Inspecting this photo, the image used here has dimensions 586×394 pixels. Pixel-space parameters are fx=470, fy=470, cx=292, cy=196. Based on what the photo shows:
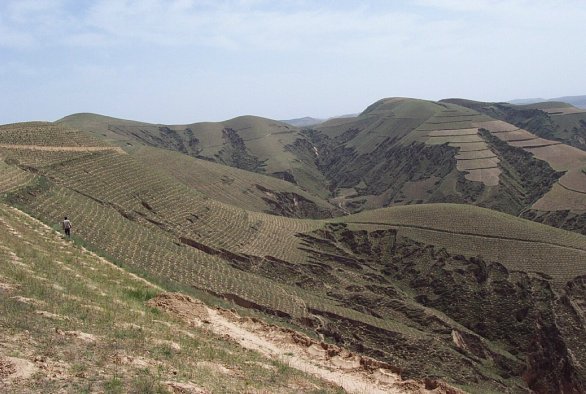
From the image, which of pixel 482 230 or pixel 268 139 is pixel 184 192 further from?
pixel 268 139

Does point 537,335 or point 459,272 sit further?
point 459,272

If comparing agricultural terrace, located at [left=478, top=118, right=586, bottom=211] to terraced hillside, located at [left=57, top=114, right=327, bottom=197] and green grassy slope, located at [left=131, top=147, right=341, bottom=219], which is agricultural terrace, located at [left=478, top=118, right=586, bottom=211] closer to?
green grassy slope, located at [left=131, top=147, right=341, bottom=219]

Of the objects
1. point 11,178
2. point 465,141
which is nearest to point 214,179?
point 11,178

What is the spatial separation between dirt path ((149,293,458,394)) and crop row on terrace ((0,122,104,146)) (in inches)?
1534

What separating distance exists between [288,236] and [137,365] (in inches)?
1658

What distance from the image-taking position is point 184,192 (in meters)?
55.0

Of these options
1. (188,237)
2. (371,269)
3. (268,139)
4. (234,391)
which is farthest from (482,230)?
(268,139)

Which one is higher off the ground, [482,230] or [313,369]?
[313,369]

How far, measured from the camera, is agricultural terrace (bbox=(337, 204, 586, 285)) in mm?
48469

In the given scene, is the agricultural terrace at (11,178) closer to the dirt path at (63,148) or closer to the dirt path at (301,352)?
the dirt path at (63,148)

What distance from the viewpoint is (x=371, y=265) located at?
52031 mm

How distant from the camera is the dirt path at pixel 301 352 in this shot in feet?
52.3

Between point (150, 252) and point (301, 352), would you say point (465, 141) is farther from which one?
point (301, 352)

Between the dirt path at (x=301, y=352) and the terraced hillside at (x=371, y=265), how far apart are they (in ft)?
31.4
